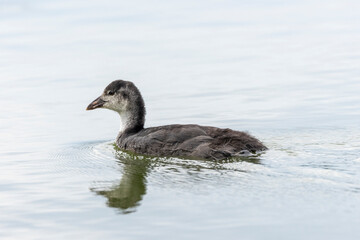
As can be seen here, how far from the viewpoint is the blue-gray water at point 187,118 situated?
865cm

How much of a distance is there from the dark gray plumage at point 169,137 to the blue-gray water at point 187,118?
33 centimetres

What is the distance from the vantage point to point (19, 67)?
21875 mm

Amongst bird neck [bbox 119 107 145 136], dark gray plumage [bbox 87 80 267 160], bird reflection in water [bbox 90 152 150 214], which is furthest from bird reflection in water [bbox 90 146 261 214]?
bird neck [bbox 119 107 145 136]

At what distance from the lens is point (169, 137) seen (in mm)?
12266

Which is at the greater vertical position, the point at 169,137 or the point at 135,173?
the point at 169,137

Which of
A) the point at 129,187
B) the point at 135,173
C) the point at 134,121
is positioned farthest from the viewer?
the point at 134,121

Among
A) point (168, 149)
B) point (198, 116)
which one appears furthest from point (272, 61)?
point (168, 149)

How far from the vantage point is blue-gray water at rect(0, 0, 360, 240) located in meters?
8.65

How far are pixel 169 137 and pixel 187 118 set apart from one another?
10.1 ft

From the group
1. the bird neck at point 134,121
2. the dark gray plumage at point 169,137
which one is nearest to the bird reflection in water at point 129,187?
the dark gray plumage at point 169,137

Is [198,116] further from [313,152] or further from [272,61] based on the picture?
[272,61]

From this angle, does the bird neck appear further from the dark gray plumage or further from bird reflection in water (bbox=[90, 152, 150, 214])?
bird reflection in water (bbox=[90, 152, 150, 214])

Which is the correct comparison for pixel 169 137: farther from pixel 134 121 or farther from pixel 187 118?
pixel 187 118

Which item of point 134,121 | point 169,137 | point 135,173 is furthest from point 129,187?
point 134,121
